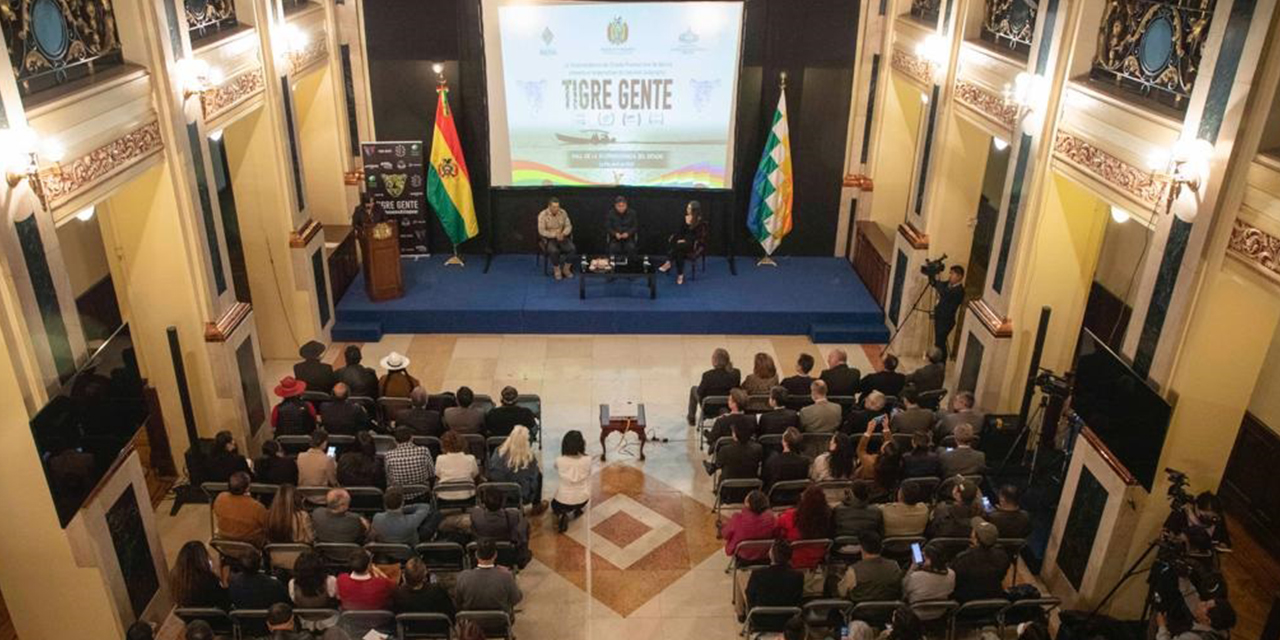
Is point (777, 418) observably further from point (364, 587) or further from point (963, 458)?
point (364, 587)

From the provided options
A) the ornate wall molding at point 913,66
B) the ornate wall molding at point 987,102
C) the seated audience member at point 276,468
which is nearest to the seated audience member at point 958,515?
the ornate wall molding at point 987,102

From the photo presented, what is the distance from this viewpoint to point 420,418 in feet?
24.9

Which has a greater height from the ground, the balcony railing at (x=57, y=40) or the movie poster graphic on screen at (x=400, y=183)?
the balcony railing at (x=57, y=40)

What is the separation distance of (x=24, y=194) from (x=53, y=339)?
95 centimetres

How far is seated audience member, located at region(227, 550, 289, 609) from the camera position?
575 centimetres

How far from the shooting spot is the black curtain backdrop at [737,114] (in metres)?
12.0

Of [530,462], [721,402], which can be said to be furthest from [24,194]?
[721,402]

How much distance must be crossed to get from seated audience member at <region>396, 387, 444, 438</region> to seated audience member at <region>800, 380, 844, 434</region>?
3214mm

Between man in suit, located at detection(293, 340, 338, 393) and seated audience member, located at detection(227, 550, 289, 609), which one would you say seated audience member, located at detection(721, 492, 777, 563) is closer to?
seated audience member, located at detection(227, 550, 289, 609)

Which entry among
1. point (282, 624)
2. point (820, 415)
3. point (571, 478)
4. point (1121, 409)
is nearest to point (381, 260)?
point (571, 478)

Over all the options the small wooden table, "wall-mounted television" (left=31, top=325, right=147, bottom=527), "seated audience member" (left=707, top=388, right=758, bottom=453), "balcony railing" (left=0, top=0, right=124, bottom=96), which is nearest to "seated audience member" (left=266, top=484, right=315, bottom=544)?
"wall-mounted television" (left=31, top=325, right=147, bottom=527)

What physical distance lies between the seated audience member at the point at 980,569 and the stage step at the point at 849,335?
5430 millimetres

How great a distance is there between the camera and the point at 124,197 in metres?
7.36

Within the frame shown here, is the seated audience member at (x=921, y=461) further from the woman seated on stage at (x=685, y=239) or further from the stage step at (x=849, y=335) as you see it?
the woman seated on stage at (x=685, y=239)
